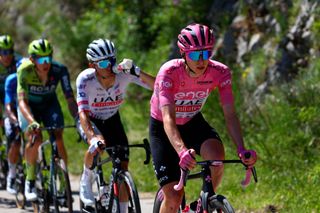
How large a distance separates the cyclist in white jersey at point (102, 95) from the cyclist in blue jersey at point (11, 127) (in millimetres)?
2435

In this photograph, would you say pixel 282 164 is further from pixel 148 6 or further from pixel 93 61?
pixel 148 6

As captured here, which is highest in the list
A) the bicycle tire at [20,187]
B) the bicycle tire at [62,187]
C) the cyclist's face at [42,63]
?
the cyclist's face at [42,63]

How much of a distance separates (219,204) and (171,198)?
67 cm

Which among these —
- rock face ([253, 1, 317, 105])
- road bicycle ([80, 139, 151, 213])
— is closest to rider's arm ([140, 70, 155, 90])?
road bicycle ([80, 139, 151, 213])

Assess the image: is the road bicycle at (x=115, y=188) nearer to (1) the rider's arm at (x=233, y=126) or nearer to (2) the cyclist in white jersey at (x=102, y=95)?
(2) the cyclist in white jersey at (x=102, y=95)

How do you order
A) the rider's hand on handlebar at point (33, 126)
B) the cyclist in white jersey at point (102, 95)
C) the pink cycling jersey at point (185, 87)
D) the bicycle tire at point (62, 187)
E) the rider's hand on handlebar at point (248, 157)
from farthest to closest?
1. the bicycle tire at point (62, 187)
2. the rider's hand on handlebar at point (33, 126)
3. the cyclist in white jersey at point (102, 95)
4. the pink cycling jersey at point (185, 87)
5. the rider's hand on handlebar at point (248, 157)

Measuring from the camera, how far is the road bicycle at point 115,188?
23.4ft

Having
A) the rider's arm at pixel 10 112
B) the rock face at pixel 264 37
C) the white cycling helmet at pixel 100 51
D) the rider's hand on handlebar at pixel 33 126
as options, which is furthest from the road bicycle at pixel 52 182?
the rock face at pixel 264 37

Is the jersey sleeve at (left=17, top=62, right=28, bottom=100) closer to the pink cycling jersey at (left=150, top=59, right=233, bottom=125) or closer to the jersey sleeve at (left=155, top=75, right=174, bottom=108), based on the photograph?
the pink cycling jersey at (left=150, top=59, right=233, bottom=125)

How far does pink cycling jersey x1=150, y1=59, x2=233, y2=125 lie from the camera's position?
6199mm

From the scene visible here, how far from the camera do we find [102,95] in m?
7.91

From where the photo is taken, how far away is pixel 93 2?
68.5ft

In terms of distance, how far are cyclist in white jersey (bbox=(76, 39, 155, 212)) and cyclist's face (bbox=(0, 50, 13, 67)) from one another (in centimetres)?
351

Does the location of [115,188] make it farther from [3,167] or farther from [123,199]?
[3,167]
